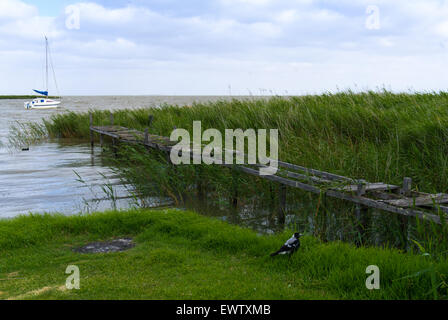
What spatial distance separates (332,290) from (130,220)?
4.29 metres

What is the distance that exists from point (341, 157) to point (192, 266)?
536 cm

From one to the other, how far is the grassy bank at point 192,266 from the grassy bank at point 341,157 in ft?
3.32

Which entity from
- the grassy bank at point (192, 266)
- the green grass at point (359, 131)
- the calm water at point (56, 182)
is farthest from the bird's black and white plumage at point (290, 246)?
the calm water at point (56, 182)

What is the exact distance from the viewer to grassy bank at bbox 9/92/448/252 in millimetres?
7891

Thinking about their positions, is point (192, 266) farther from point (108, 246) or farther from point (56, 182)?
point (56, 182)

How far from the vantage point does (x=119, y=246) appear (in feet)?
22.8

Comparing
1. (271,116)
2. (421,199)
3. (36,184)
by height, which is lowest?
(36,184)

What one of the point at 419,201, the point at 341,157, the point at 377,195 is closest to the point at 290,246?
the point at 419,201

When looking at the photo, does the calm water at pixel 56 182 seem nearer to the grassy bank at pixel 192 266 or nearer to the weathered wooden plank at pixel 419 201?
the grassy bank at pixel 192 266

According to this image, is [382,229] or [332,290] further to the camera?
[382,229]

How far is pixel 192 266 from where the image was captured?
584 cm
